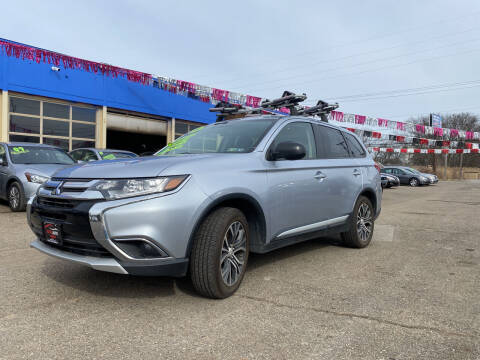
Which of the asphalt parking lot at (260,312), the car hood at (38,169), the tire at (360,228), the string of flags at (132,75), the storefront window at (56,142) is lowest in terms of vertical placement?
the asphalt parking lot at (260,312)

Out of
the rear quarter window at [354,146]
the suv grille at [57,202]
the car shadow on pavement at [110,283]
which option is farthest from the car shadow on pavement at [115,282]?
the rear quarter window at [354,146]

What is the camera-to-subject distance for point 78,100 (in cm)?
1452

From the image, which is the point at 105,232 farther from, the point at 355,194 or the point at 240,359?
the point at 355,194

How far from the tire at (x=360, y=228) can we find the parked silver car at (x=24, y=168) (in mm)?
5743

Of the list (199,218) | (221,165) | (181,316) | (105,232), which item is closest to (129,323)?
(181,316)

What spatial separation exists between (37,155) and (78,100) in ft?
22.9

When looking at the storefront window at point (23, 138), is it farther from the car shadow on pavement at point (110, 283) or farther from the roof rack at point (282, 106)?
the car shadow on pavement at point (110, 283)

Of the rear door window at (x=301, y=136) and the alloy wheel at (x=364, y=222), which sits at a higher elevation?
the rear door window at (x=301, y=136)

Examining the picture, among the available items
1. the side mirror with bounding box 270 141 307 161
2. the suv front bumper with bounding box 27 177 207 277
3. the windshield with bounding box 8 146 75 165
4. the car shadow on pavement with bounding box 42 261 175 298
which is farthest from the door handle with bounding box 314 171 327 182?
the windshield with bounding box 8 146 75 165

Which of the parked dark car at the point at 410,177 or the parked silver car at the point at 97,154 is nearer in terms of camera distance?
the parked silver car at the point at 97,154

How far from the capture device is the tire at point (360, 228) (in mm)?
4977

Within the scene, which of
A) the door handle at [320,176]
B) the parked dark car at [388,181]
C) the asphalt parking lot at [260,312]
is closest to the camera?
the asphalt parking lot at [260,312]

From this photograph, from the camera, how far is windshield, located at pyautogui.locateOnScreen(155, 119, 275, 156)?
12.3 feet

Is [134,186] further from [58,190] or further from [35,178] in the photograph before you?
[35,178]
